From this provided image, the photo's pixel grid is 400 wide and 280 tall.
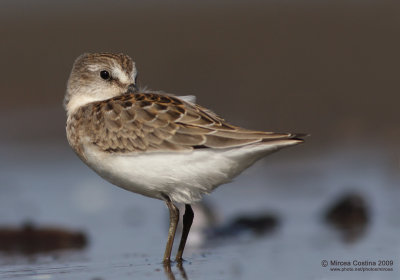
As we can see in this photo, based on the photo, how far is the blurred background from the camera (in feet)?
31.1

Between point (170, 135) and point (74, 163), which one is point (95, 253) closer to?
point (170, 135)

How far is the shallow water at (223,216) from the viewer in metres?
8.35

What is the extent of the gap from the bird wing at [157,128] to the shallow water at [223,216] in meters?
1.21

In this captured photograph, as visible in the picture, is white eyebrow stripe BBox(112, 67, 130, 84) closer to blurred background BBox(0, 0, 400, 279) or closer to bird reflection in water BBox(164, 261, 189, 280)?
blurred background BBox(0, 0, 400, 279)

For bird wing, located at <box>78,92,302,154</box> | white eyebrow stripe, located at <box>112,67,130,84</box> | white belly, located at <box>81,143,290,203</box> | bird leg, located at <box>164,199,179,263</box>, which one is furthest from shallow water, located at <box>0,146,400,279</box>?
white eyebrow stripe, located at <box>112,67,130,84</box>

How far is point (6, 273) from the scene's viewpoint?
8414mm

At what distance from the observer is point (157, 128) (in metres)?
8.08

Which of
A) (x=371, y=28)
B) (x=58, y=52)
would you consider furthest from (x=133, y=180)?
(x=371, y=28)

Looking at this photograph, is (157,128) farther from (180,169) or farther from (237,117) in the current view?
(237,117)

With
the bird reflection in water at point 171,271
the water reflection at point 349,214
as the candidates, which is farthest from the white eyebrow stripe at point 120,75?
the water reflection at point 349,214

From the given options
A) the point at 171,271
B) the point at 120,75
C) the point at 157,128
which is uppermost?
the point at 120,75

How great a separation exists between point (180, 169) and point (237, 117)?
9621 mm

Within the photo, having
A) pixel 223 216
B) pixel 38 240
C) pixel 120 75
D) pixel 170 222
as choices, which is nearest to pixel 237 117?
pixel 223 216

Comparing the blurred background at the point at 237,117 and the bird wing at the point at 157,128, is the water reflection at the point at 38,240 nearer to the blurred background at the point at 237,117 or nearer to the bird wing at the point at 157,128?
the blurred background at the point at 237,117
